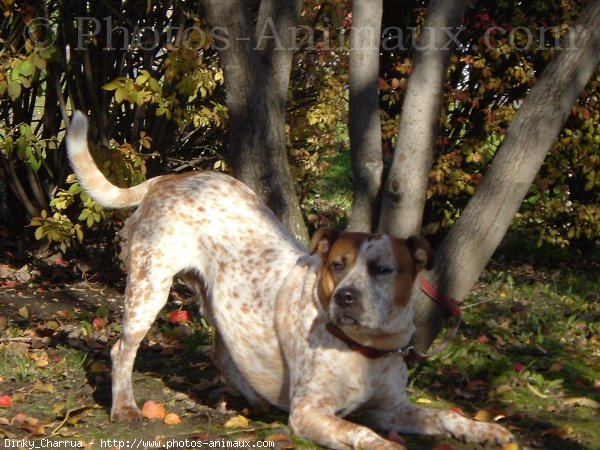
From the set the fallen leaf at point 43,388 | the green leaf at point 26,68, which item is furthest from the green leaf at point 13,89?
the fallen leaf at point 43,388

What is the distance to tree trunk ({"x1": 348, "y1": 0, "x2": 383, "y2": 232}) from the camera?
5617mm

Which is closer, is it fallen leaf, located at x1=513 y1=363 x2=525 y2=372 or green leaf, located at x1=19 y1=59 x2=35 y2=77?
fallen leaf, located at x1=513 y1=363 x2=525 y2=372

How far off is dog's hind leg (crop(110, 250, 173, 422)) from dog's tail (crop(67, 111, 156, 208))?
468 millimetres

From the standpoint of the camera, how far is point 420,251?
4.24 metres

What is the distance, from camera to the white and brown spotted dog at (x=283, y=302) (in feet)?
13.5

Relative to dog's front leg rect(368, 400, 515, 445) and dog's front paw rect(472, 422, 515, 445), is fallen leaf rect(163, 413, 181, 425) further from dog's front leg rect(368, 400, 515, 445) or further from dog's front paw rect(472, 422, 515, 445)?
dog's front paw rect(472, 422, 515, 445)

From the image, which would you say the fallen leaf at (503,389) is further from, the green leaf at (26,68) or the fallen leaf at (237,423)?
the green leaf at (26,68)

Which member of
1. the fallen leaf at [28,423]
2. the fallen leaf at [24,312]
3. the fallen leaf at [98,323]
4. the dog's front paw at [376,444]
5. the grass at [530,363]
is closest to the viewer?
the dog's front paw at [376,444]

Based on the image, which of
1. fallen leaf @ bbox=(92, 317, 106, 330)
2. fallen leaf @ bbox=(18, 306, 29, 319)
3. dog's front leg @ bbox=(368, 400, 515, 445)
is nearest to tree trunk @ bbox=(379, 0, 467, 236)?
dog's front leg @ bbox=(368, 400, 515, 445)

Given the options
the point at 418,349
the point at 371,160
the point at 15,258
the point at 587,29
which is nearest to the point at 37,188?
the point at 15,258

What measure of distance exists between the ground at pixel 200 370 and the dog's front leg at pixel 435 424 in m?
0.05

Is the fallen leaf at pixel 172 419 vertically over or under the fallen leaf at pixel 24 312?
over

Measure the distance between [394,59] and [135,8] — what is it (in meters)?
2.04

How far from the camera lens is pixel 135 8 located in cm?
719
